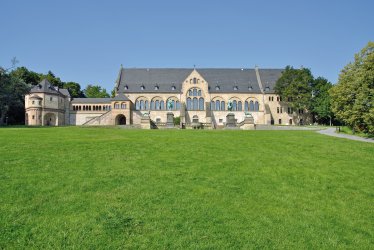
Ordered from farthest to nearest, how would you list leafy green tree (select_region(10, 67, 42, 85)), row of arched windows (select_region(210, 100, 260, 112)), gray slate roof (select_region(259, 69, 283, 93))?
leafy green tree (select_region(10, 67, 42, 85)) < gray slate roof (select_region(259, 69, 283, 93)) < row of arched windows (select_region(210, 100, 260, 112))

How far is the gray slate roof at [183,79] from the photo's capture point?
68662 mm

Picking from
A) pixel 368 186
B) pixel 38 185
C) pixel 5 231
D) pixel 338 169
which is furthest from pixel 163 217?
pixel 338 169

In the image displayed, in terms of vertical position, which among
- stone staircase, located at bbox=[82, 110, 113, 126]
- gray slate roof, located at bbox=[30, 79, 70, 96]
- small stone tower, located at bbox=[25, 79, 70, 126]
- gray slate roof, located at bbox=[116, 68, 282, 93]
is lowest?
stone staircase, located at bbox=[82, 110, 113, 126]

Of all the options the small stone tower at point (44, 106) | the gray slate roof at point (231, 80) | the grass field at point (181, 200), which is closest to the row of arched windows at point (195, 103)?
the gray slate roof at point (231, 80)

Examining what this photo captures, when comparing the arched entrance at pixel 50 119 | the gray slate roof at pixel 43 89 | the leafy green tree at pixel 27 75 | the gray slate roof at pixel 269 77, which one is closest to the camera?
the gray slate roof at pixel 43 89

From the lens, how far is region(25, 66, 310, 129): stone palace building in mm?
64438

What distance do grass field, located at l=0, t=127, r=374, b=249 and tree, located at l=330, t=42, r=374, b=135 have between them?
1771 centimetres

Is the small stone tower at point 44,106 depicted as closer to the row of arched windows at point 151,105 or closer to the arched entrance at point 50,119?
the arched entrance at point 50,119

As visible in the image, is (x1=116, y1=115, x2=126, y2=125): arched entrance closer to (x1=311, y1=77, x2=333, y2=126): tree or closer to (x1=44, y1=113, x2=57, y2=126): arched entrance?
(x1=44, y1=113, x2=57, y2=126): arched entrance

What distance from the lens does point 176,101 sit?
222 feet

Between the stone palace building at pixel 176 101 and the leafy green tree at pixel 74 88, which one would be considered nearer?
the stone palace building at pixel 176 101

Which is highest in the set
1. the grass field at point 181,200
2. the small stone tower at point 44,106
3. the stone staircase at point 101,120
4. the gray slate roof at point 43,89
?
the gray slate roof at point 43,89

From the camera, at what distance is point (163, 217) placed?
26.5 feet

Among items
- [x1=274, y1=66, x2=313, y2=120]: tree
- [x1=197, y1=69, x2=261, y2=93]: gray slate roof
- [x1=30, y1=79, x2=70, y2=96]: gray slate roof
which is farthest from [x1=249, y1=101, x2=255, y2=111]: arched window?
[x1=30, y1=79, x2=70, y2=96]: gray slate roof
